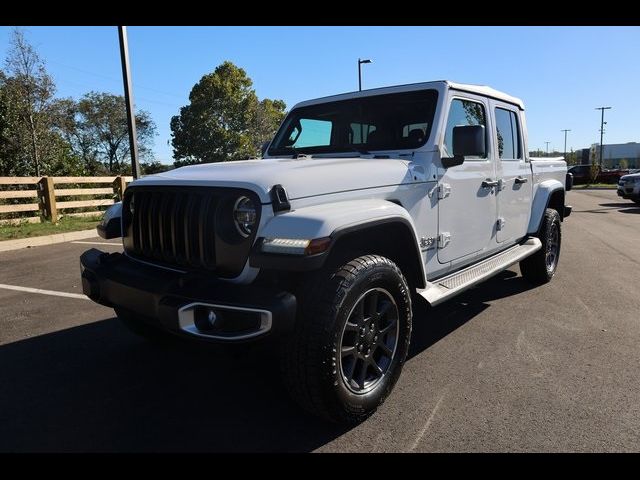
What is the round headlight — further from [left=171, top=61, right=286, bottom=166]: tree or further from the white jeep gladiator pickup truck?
[left=171, top=61, right=286, bottom=166]: tree

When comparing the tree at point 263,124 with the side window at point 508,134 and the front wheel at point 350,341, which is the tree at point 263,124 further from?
the front wheel at point 350,341

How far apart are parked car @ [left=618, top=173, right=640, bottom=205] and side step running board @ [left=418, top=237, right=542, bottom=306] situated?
1438 centimetres

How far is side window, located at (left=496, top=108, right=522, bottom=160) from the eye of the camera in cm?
443

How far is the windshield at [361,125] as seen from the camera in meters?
3.51

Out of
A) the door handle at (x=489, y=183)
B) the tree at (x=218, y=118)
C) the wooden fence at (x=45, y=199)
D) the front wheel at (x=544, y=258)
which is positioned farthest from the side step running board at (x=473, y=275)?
the tree at (x=218, y=118)

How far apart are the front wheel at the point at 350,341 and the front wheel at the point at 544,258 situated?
10.1 ft

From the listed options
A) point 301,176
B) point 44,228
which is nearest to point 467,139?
point 301,176

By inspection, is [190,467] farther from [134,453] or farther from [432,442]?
[432,442]

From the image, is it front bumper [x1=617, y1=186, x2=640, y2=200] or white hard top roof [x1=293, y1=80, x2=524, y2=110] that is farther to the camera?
front bumper [x1=617, y1=186, x2=640, y2=200]

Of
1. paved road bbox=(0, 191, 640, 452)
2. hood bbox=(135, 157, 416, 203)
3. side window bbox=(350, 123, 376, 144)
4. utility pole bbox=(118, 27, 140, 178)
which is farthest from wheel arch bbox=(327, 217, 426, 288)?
utility pole bbox=(118, 27, 140, 178)

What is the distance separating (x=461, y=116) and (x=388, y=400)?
2321 mm

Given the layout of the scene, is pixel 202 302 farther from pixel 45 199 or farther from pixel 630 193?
pixel 630 193
